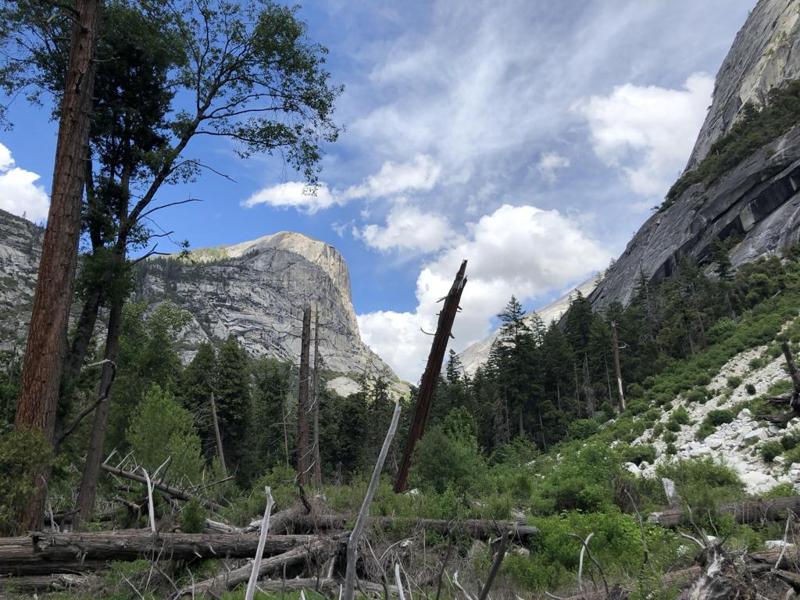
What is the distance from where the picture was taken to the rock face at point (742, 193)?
41219 mm

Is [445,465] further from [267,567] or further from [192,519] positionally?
[267,567]

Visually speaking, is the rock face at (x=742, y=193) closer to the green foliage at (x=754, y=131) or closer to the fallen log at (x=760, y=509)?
the green foliage at (x=754, y=131)

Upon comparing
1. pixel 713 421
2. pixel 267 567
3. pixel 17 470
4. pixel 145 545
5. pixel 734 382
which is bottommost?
pixel 267 567

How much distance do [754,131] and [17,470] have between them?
6366 cm

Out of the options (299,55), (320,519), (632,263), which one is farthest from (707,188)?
(320,519)

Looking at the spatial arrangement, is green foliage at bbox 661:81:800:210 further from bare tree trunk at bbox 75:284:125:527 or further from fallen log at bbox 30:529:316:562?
fallen log at bbox 30:529:316:562

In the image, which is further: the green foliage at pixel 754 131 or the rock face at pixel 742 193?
the green foliage at pixel 754 131

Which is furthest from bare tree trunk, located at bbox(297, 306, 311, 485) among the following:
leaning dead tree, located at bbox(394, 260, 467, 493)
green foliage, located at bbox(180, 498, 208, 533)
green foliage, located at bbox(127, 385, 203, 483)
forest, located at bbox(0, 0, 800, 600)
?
green foliage, located at bbox(180, 498, 208, 533)

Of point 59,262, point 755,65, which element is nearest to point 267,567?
point 59,262

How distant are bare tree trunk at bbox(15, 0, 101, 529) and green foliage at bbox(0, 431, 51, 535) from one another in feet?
0.34

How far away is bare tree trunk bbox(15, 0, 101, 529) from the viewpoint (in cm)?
609

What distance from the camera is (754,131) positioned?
170 ft

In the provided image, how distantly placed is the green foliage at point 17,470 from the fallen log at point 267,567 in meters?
2.36

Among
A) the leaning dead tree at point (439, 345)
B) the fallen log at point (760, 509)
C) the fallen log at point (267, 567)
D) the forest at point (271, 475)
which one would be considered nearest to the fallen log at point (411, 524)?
A: the forest at point (271, 475)
